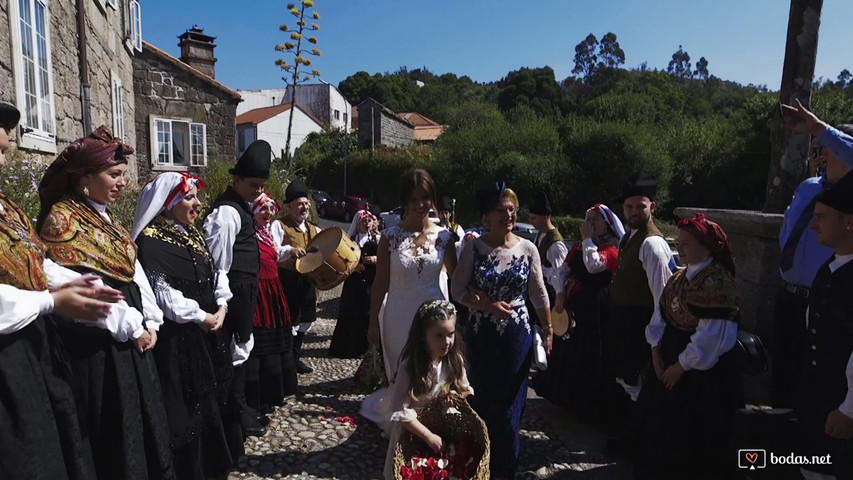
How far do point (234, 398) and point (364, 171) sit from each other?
29.9 meters

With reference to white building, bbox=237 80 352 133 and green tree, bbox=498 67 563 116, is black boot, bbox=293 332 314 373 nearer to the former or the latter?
white building, bbox=237 80 352 133

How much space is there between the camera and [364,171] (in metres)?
32.8

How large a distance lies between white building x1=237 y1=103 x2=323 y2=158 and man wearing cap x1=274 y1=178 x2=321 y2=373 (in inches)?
1337

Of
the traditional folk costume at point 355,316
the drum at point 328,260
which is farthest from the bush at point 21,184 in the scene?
the traditional folk costume at point 355,316

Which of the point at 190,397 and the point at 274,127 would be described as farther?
the point at 274,127

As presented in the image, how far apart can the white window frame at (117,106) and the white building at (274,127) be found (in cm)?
2739

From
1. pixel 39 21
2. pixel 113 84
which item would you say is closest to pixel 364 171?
pixel 113 84

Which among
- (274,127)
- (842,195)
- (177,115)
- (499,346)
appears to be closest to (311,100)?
(274,127)

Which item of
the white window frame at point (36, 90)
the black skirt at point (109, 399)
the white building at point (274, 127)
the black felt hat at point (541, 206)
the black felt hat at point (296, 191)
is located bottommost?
the black skirt at point (109, 399)

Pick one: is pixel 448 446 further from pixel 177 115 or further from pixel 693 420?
pixel 177 115

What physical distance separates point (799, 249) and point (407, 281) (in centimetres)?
226

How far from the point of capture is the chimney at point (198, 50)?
1658 cm

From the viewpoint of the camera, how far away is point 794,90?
4.56m

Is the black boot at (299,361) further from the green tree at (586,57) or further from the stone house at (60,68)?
the green tree at (586,57)
